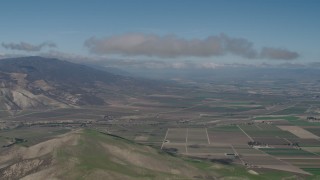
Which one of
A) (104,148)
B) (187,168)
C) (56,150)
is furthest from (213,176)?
(56,150)

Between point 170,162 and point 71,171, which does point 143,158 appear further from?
point 71,171

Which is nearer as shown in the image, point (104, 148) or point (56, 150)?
point (56, 150)

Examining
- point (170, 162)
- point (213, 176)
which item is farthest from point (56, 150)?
point (213, 176)

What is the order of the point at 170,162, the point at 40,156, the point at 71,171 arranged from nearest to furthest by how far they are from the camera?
the point at 71,171 < the point at 40,156 < the point at 170,162

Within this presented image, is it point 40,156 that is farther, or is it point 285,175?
point 285,175

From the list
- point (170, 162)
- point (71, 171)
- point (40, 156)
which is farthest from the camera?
point (170, 162)

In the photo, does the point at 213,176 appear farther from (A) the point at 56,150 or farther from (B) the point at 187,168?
(A) the point at 56,150

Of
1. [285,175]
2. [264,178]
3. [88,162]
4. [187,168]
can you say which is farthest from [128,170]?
[285,175]

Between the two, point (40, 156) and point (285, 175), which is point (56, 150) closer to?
point (40, 156)
